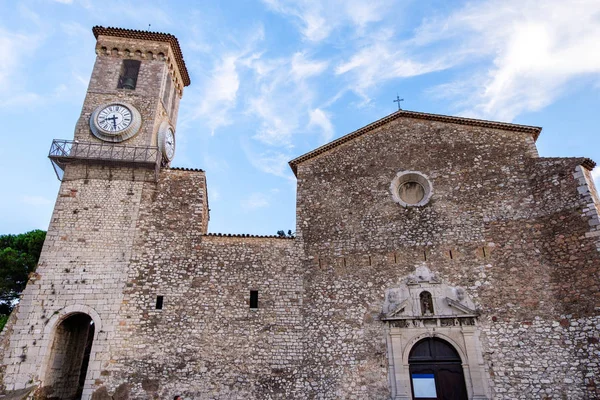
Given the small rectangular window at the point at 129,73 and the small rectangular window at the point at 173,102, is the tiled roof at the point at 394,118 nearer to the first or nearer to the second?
the small rectangular window at the point at 173,102

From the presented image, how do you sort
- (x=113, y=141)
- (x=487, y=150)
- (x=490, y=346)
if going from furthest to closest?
(x=113, y=141)
(x=487, y=150)
(x=490, y=346)

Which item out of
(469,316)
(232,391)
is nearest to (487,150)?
(469,316)

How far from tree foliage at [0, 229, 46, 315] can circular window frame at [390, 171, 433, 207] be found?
18.4 meters

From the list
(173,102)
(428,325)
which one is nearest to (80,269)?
(173,102)

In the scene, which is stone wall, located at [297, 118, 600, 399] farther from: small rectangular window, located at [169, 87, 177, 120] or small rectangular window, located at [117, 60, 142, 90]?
small rectangular window, located at [117, 60, 142, 90]

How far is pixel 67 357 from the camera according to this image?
39.6 feet

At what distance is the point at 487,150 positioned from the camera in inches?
517

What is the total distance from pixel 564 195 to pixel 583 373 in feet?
16.4

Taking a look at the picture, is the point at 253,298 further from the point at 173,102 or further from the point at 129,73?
the point at 129,73

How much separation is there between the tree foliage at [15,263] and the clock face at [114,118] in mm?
9853

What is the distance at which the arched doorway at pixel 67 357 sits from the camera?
37.3ft

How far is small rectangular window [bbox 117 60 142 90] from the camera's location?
15.7 metres

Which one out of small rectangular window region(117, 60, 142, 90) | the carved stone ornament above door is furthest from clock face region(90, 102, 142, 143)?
the carved stone ornament above door

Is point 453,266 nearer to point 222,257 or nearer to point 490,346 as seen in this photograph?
point 490,346
